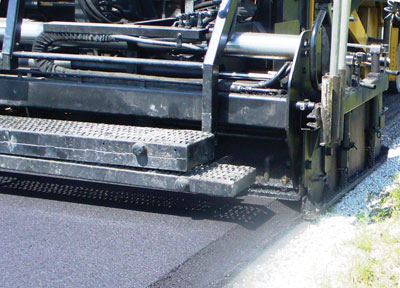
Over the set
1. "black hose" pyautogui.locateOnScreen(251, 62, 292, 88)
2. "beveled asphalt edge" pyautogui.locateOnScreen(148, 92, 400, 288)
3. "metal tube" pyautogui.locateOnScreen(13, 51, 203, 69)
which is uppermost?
"metal tube" pyautogui.locateOnScreen(13, 51, 203, 69)

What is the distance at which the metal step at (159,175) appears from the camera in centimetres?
386

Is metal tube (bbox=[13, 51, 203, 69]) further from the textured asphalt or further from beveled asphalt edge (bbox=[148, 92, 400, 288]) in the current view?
beveled asphalt edge (bbox=[148, 92, 400, 288])

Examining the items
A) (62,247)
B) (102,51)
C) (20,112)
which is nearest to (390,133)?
(102,51)

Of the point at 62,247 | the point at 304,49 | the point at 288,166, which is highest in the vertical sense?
the point at 304,49

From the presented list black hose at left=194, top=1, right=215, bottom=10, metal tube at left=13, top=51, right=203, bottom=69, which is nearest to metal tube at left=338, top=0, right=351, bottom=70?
metal tube at left=13, top=51, right=203, bottom=69

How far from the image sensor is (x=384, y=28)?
349 inches

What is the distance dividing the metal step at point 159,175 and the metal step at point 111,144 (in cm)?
4

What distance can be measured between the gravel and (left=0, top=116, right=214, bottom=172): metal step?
69 centimetres

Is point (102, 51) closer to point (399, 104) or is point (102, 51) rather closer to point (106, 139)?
point (106, 139)

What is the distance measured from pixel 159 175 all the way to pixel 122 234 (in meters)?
0.38

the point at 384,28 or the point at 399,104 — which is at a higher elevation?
the point at 384,28

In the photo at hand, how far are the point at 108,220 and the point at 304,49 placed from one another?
154cm

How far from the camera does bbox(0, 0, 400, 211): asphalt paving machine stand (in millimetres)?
4082

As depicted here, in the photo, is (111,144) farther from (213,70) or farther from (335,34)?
(335,34)
